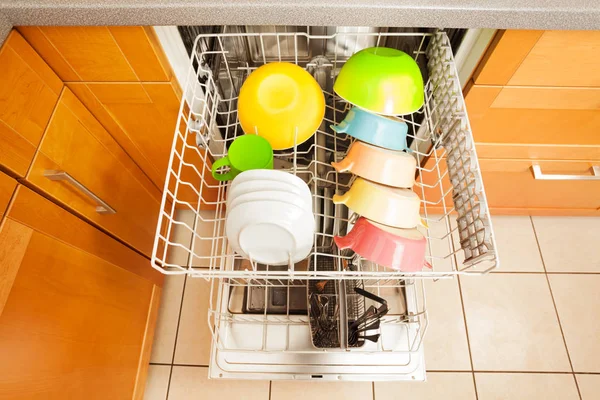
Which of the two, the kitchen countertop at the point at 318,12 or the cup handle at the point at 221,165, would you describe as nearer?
the kitchen countertop at the point at 318,12

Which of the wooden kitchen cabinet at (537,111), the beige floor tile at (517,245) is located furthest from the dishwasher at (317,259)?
the beige floor tile at (517,245)

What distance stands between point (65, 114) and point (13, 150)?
0.53 feet

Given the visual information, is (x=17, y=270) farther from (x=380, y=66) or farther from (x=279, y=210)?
(x=380, y=66)

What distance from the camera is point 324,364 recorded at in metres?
0.90

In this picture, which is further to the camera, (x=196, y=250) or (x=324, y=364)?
(x=196, y=250)

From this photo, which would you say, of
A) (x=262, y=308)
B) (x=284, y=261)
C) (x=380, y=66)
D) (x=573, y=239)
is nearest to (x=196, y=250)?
(x=262, y=308)

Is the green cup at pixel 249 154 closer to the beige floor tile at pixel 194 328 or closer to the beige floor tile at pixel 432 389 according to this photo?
the beige floor tile at pixel 194 328

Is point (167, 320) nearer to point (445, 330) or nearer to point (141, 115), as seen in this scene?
point (141, 115)

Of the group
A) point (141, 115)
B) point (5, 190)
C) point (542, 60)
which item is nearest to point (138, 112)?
point (141, 115)

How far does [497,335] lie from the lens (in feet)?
4.19

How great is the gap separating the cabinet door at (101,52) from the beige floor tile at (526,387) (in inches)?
52.1

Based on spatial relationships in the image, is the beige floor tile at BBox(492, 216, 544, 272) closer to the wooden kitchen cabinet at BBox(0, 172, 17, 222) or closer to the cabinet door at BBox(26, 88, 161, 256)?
the cabinet door at BBox(26, 88, 161, 256)

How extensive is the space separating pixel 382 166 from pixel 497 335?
3.18 ft

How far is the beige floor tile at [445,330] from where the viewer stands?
1242mm
